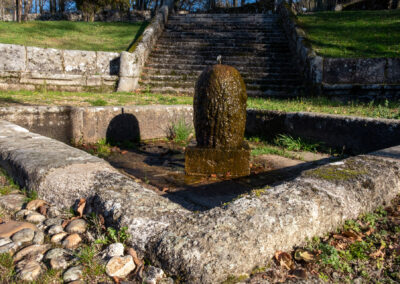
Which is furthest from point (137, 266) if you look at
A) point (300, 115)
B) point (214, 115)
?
point (300, 115)

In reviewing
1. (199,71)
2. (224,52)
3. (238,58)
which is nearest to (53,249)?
(199,71)

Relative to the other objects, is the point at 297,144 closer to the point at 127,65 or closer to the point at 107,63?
the point at 127,65

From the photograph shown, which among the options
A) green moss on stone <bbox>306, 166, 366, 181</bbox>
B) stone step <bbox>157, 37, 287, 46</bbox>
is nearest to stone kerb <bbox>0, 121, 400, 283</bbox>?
green moss on stone <bbox>306, 166, 366, 181</bbox>

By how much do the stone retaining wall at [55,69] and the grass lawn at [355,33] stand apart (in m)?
6.97

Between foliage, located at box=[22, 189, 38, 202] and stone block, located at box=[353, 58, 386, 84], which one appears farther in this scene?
stone block, located at box=[353, 58, 386, 84]

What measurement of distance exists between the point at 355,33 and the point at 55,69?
11.2 m

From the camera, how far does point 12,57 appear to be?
8023 mm

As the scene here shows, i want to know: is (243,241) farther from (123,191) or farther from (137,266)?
(123,191)

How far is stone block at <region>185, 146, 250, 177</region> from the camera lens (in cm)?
354

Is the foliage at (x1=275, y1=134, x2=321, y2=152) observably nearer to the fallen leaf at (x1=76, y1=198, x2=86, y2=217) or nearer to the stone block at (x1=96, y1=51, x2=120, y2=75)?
the fallen leaf at (x1=76, y1=198, x2=86, y2=217)

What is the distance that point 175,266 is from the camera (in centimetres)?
127

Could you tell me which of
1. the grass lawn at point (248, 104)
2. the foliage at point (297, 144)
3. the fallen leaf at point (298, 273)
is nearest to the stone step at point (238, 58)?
the grass lawn at point (248, 104)

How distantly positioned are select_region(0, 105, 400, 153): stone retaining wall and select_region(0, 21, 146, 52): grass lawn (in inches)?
276

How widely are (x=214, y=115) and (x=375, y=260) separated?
7.50 ft
